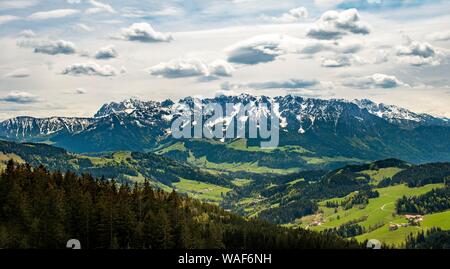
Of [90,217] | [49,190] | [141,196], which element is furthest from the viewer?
[141,196]

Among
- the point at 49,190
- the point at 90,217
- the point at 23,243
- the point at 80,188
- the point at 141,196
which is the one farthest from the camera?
the point at 141,196

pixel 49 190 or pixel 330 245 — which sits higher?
pixel 49 190

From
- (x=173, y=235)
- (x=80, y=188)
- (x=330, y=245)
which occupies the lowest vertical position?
(x=330, y=245)

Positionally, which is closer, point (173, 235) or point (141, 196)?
point (173, 235)
